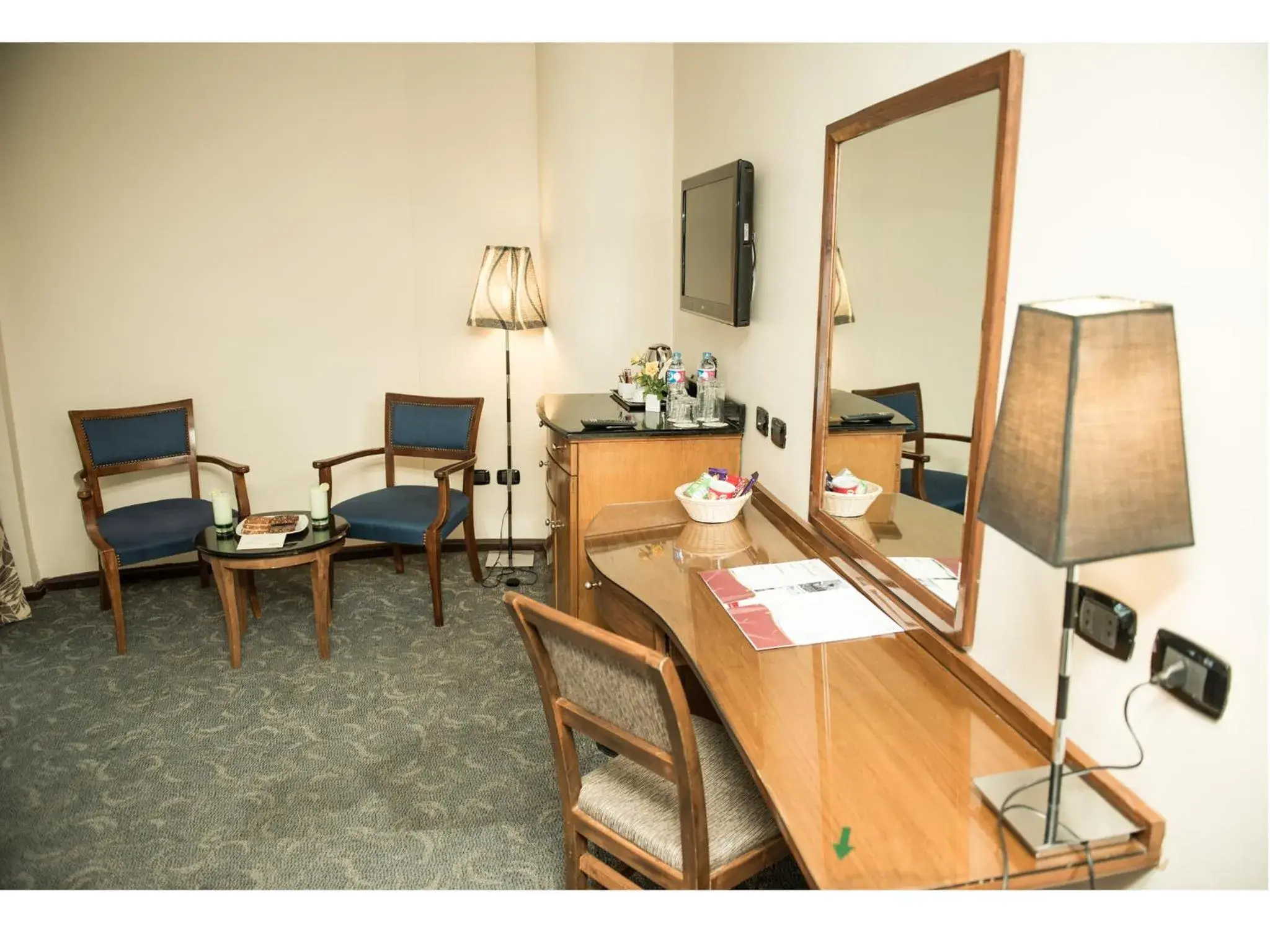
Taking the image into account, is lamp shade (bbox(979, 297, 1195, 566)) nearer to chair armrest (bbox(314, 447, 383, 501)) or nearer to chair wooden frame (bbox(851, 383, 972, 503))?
chair wooden frame (bbox(851, 383, 972, 503))

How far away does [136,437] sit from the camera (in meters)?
3.96

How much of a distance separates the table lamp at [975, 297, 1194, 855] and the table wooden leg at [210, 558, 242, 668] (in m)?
2.95

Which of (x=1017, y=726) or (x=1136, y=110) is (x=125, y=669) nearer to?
(x=1017, y=726)

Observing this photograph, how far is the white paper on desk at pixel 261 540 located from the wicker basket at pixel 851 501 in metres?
2.03

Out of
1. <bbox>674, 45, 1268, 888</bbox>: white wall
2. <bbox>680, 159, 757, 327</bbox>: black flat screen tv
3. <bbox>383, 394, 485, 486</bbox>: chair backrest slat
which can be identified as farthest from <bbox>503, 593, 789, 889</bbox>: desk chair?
<bbox>383, 394, 485, 486</bbox>: chair backrest slat

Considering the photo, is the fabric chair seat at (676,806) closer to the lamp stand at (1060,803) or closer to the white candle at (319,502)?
the lamp stand at (1060,803)

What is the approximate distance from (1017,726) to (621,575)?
1051 millimetres

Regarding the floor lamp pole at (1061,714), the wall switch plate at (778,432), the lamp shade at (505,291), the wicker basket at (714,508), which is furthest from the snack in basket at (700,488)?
the lamp shade at (505,291)

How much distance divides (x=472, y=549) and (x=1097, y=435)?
3.37 meters

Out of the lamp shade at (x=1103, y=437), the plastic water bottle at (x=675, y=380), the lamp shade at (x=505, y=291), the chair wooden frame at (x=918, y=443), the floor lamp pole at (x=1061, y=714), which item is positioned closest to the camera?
the lamp shade at (x=1103, y=437)

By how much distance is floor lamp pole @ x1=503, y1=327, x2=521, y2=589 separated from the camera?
4.21 m

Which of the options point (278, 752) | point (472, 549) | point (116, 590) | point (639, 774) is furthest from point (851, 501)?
point (116, 590)

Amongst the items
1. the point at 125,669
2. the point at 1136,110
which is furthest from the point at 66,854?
the point at 1136,110

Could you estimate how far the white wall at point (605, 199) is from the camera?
3.92m
